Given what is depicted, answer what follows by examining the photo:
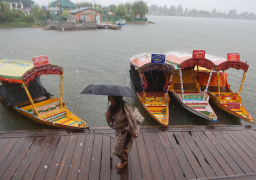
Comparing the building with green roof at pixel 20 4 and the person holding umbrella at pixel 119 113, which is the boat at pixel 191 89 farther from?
the building with green roof at pixel 20 4

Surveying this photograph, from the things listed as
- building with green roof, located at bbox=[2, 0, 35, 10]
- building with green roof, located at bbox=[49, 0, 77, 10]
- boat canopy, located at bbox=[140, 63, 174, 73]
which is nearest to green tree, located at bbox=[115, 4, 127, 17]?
building with green roof, located at bbox=[49, 0, 77, 10]

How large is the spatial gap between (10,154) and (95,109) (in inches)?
205

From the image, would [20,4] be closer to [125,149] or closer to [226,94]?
[226,94]

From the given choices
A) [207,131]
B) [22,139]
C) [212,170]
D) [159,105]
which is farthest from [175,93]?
[22,139]

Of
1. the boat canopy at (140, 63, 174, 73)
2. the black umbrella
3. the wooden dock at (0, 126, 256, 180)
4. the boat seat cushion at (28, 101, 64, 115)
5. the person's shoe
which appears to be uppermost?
the black umbrella

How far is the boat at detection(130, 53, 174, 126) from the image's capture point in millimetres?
8039

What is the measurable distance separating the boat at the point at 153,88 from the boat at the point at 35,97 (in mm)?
3372

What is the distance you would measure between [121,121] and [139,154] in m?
1.84

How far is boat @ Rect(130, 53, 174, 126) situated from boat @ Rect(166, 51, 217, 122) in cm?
70

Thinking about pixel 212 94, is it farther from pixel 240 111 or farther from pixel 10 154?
pixel 10 154

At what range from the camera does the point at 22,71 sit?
23.0ft

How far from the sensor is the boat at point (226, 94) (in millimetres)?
8427

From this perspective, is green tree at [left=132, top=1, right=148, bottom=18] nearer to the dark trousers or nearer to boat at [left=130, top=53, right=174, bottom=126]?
boat at [left=130, top=53, right=174, bottom=126]

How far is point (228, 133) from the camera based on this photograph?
610 cm
